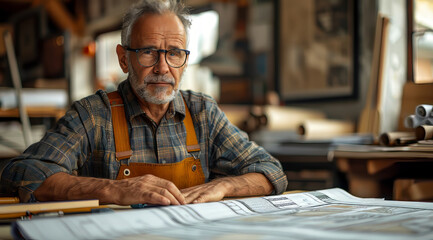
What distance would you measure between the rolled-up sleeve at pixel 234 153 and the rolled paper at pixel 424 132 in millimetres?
512

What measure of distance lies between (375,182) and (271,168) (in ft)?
1.57

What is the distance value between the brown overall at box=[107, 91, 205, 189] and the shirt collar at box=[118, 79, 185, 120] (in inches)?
0.7

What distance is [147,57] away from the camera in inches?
60.9

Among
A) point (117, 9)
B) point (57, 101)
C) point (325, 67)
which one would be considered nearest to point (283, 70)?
point (325, 67)

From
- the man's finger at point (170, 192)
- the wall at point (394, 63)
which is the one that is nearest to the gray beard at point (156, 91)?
the man's finger at point (170, 192)

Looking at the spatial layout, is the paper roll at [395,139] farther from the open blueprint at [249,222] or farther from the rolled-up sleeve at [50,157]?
the rolled-up sleeve at [50,157]

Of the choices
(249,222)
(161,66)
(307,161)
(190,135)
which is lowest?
(307,161)

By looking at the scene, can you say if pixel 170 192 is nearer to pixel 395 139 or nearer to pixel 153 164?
pixel 153 164

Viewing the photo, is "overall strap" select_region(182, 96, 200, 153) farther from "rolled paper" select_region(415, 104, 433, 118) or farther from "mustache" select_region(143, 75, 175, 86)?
"rolled paper" select_region(415, 104, 433, 118)

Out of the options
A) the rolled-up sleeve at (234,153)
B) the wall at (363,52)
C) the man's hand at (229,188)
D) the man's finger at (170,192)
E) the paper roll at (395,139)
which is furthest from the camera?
the wall at (363,52)

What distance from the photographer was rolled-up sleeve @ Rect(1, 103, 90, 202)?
127 cm

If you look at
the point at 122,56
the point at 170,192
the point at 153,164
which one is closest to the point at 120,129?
the point at 153,164

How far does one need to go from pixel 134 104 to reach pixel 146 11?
0.31 m

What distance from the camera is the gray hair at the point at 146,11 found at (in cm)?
157
